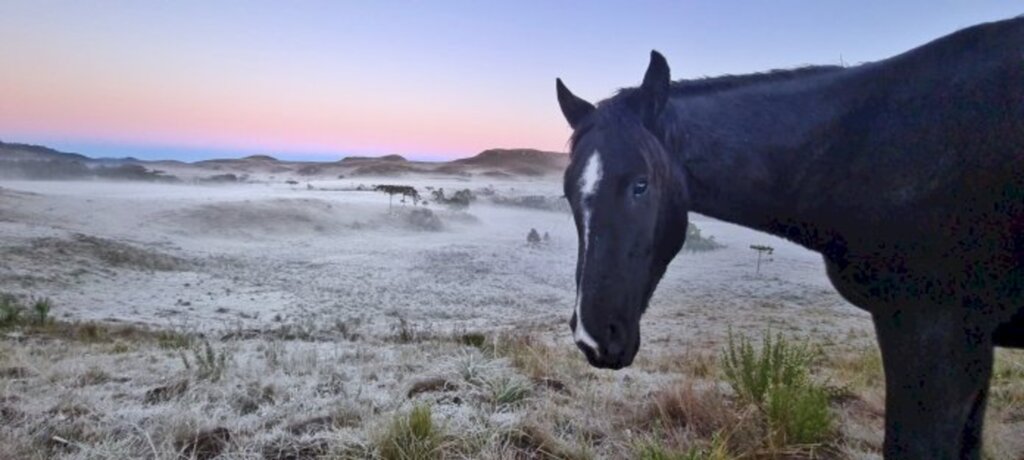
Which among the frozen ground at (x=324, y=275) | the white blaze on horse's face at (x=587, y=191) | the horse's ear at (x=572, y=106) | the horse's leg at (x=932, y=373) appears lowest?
the frozen ground at (x=324, y=275)

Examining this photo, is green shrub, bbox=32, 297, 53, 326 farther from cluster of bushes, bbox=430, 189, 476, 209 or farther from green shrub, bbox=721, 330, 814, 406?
Answer: cluster of bushes, bbox=430, 189, 476, 209

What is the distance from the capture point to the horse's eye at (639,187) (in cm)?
276

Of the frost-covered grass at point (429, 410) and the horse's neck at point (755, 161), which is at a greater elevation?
the horse's neck at point (755, 161)

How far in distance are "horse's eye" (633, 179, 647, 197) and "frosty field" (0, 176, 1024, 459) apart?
1390mm

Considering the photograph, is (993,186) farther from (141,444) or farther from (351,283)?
(351,283)

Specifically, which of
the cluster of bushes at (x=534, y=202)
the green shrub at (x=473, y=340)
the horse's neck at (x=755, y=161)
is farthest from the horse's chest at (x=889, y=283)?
the cluster of bushes at (x=534, y=202)

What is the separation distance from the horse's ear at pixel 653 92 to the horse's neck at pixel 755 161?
0.15 m

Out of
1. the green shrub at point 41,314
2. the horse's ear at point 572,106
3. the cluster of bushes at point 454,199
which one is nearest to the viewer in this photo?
the horse's ear at point 572,106

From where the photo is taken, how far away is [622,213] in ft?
8.91

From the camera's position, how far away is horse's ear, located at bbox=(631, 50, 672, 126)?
2.92 m

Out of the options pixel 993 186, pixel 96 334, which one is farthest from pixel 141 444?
pixel 96 334

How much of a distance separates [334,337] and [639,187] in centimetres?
837

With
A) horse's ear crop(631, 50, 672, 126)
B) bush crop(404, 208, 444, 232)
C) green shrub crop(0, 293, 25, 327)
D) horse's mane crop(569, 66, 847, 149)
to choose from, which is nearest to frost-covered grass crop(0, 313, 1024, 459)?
horse's ear crop(631, 50, 672, 126)

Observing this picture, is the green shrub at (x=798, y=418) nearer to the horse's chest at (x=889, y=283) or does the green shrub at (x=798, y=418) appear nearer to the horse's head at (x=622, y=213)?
the horse's chest at (x=889, y=283)
